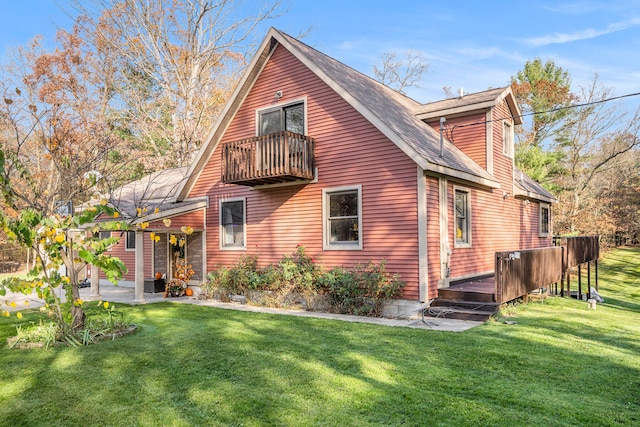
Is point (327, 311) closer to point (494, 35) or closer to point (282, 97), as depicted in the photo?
point (282, 97)

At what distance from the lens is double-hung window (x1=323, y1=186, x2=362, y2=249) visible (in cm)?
1026

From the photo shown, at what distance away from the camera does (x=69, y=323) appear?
247 inches

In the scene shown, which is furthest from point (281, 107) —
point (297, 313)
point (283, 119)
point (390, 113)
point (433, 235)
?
point (297, 313)

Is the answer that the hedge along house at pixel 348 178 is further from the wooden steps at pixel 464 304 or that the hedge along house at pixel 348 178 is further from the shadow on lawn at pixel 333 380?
the shadow on lawn at pixel 333 380

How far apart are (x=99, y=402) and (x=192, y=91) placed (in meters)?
21.3

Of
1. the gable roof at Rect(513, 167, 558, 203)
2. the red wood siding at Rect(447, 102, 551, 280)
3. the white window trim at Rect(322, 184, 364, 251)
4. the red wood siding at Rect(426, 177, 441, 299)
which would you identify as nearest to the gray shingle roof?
the red wood siding at Rect(426, 177, 441, 299)

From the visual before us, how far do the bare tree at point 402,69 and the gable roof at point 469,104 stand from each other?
15.5 meters

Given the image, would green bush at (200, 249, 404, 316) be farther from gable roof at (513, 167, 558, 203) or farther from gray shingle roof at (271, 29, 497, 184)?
gable roof at (513, 167, 558, 203)

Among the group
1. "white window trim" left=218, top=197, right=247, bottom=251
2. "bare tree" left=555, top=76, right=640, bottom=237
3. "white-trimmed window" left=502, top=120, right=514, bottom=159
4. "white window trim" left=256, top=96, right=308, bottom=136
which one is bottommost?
"white window trim" left=218, top=197, right=247, bottom=251

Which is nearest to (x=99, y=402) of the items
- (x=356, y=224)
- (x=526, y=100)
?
(x=356, y=224)

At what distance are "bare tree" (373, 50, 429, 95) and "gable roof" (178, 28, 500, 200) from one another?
1486cm

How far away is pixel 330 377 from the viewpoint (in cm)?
484

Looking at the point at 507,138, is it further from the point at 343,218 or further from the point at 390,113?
the point at 343,218

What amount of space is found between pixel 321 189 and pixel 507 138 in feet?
22.3
